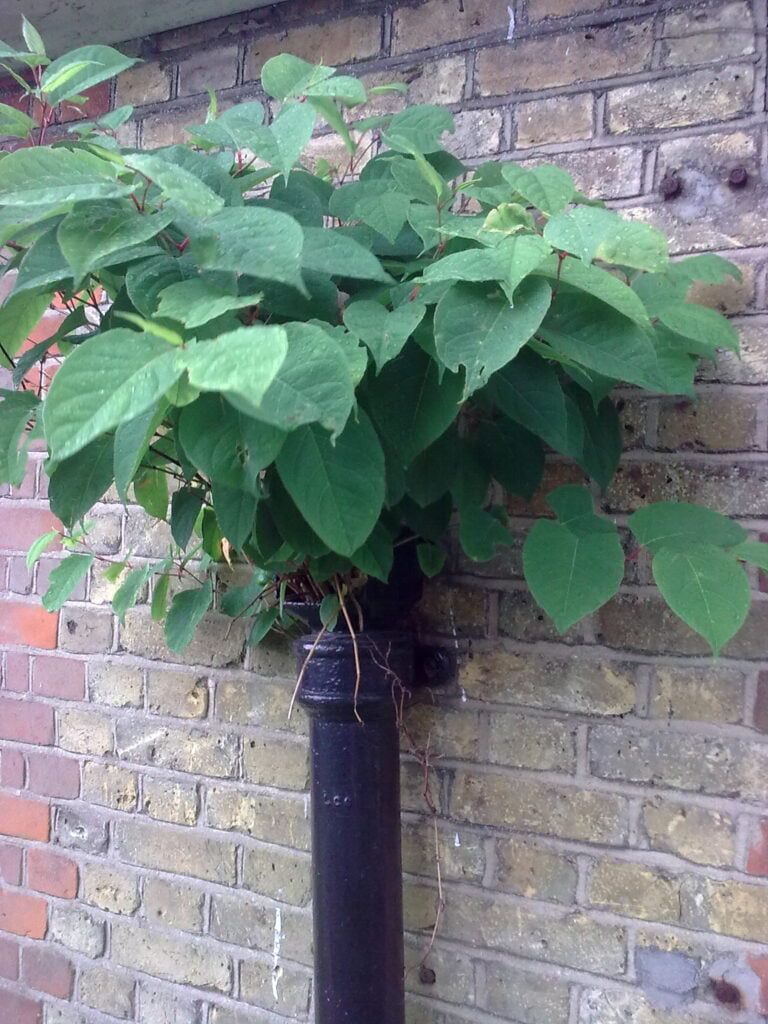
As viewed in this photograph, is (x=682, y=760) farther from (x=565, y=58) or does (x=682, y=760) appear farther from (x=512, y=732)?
(x=565, y=58)

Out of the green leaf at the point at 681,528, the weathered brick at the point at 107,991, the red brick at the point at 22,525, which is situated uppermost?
the red brick at the point at 22,525

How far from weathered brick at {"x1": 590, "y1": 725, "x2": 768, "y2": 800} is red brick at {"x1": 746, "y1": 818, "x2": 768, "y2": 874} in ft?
0.12

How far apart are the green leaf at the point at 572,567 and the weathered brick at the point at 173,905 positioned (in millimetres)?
878

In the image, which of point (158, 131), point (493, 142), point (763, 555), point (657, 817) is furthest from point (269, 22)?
point (657, 817)

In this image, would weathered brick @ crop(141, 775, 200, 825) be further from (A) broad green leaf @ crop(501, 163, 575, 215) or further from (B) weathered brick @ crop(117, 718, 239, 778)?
(A) broad green leaf @ crop(501, 163, 575, 215)

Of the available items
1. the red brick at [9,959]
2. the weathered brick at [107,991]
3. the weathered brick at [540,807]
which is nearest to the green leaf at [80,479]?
the weathered brick at [540,807]

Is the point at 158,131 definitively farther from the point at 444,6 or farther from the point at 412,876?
the point at 412,876

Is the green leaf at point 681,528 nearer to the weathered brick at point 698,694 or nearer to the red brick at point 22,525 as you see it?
the weathered brick at point 698,694

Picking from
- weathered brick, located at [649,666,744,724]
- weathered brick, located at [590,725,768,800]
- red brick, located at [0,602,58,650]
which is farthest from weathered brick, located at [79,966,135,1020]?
weathered brick, located at [649,666,744,724]

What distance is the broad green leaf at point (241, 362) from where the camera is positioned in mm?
436

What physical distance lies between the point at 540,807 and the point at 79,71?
102cm

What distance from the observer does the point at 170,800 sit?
135 centimetres

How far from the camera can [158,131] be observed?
4.52 feet

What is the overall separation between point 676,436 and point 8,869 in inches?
53.4
